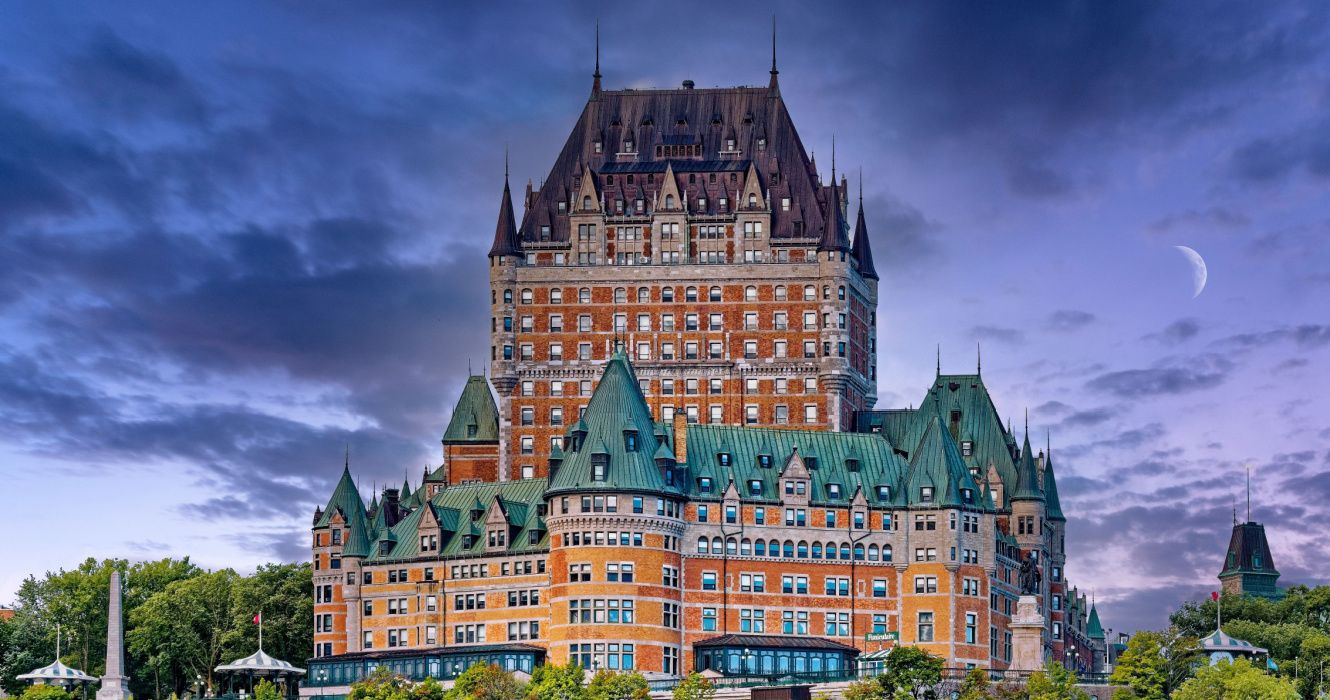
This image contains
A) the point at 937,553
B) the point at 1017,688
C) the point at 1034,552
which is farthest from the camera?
the point at 1034,552

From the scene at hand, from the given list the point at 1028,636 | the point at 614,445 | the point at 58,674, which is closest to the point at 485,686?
the point at 614,445

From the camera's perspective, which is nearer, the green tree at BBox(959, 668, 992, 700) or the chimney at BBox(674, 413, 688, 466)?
the green tree at BBox(959, 668, 992, 700)

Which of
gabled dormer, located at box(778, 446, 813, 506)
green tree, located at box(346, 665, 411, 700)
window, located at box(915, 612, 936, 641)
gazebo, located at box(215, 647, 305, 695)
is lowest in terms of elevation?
green tree, located at box(346, 665, 411, 700)

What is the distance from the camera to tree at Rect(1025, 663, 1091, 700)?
153 meters

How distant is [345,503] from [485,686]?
102 ft

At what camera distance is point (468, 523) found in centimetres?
18288

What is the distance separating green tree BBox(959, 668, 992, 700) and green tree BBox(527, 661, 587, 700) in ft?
79.4

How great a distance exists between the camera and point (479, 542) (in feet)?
595

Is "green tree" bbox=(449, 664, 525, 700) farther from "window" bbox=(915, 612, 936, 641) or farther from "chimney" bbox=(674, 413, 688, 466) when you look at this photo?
"window" bbox=(915, 612, 936, 641)

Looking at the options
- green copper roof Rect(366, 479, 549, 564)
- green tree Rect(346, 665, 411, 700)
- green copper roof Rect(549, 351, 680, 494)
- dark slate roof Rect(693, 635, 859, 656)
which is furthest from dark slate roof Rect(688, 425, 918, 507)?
green tree Rect(346, 665, 411, 700)

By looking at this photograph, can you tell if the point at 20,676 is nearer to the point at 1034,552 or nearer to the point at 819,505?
the point at 819,505

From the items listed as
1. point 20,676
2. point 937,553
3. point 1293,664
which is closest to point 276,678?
point 20,676

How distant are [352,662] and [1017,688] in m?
50.0

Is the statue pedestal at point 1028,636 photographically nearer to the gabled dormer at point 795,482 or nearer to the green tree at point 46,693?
the gabled dormer at point 795,482
